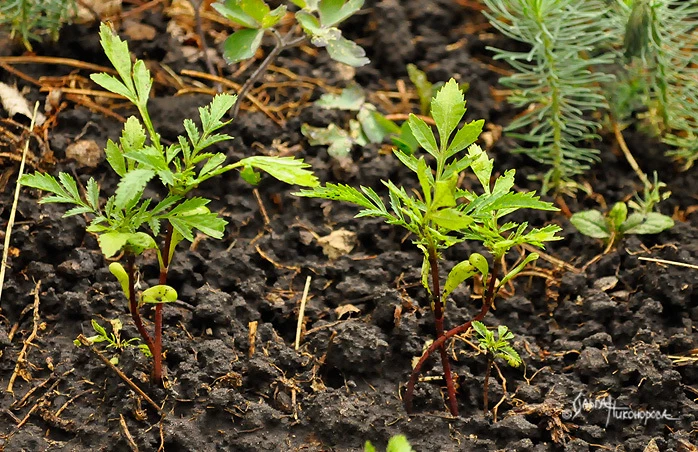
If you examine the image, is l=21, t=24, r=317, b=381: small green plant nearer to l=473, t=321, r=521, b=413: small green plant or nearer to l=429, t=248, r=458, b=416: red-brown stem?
l=429, t=248, r=458, b=416: red-brown stem

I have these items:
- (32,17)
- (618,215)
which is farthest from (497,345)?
(32,17)

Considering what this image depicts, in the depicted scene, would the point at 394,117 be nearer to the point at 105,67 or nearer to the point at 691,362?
the point at 105,67

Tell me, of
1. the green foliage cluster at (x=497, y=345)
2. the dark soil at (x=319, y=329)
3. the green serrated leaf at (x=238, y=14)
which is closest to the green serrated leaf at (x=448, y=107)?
the green foliage cluster at (x=497, y=345)

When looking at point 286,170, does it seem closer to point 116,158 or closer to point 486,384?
point 116,158

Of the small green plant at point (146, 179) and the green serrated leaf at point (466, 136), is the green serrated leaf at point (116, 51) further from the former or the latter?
the green serrated leaf at point (466, 136)

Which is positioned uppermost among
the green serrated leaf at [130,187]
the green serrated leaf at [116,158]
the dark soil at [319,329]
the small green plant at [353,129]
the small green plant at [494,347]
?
the green serrated leaf at [130,187]

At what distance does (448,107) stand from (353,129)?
94 centimetres

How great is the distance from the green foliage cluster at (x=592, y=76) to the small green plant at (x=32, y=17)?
4.49ft

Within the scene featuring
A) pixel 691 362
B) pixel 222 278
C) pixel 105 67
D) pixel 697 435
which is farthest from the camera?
pixel 105 67

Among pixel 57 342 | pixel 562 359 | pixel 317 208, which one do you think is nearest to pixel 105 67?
pixel 317 208

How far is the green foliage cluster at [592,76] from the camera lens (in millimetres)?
2385

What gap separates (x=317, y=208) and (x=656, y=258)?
3.18ft

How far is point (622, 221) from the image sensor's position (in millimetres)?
2301

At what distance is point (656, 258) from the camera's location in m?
2.23
